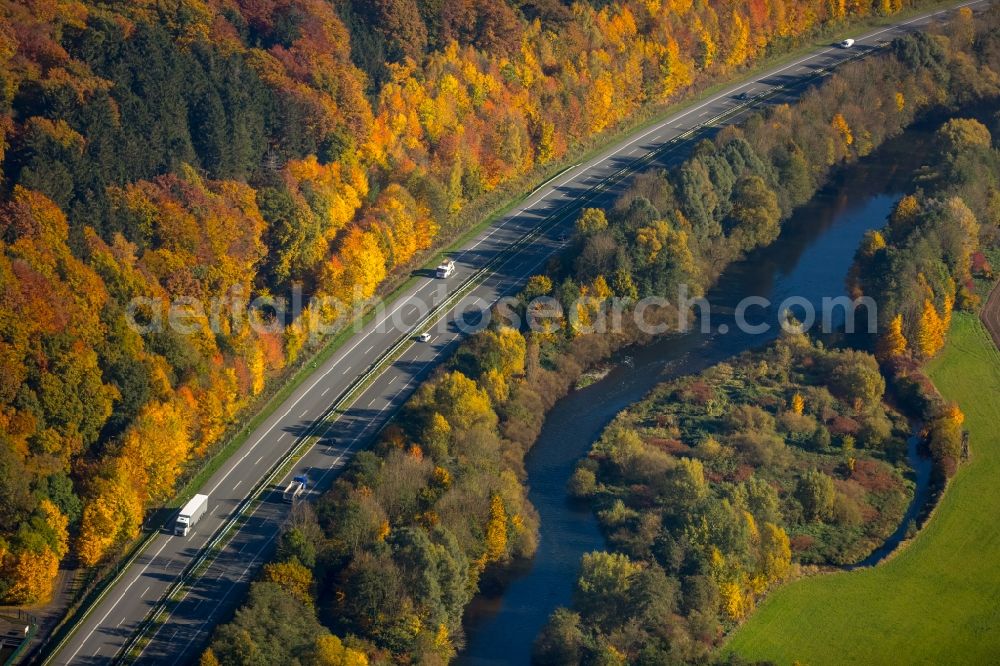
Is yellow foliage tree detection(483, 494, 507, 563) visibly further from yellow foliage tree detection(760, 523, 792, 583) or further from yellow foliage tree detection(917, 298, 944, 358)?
yellow foliage tree detection(917, 298, 944, 358)

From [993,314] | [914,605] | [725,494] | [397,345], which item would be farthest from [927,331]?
[397,345]

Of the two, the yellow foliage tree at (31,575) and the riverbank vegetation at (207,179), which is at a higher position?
the riverbank vegetation at (207,179)

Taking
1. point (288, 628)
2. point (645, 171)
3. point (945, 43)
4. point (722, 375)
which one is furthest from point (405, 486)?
point (945, 43)

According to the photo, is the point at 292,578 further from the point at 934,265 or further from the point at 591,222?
the point at 934,265

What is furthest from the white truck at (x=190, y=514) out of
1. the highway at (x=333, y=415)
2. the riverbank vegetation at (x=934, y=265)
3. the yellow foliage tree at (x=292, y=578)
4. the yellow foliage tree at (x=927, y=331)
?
the yellow foliage tree at (x=927, y=331)

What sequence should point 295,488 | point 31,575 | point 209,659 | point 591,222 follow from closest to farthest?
point 209,659, point 31,575, point 295,488, point 591,222

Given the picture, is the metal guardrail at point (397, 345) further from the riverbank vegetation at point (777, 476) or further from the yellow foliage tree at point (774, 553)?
the yellow foliage tree at point (774, 553)
